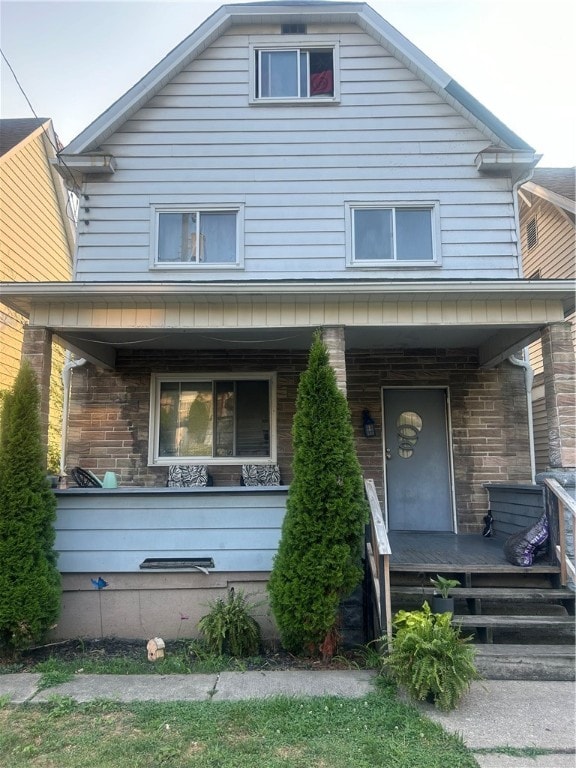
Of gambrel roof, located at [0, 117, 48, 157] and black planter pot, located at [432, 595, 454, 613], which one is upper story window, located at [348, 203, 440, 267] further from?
gambrel roof, located at [0, 117, 48, 157]

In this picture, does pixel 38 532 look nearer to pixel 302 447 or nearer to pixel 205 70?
pixel 302 447

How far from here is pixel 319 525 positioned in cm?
456

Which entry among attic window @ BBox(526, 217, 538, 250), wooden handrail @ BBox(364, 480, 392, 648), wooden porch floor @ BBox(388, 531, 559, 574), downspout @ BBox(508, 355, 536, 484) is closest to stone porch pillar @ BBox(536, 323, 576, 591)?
wooden porch floor @ BBox(388, 531, 559, 574)

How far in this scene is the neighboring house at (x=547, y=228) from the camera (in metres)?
10.6

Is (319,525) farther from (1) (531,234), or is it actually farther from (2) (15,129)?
(2) (15,129)

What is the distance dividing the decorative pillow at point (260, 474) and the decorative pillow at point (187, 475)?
0.53m

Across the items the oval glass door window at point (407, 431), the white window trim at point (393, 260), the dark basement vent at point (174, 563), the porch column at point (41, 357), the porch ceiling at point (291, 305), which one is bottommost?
the dark basement vent at point (174, 563)

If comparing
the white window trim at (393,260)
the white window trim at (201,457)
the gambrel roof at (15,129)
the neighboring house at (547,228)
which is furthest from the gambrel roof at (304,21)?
the gambrel roof at (15,129)

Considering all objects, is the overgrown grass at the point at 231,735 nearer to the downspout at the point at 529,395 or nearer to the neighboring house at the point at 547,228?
the downspout at the point at 529,395

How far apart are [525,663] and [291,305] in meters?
3.91

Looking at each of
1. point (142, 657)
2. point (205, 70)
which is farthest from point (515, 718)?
point (205, 70)

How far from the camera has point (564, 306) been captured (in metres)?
5.94

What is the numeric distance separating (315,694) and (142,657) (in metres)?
1.83

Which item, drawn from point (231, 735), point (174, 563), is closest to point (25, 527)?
point (174, 563)
